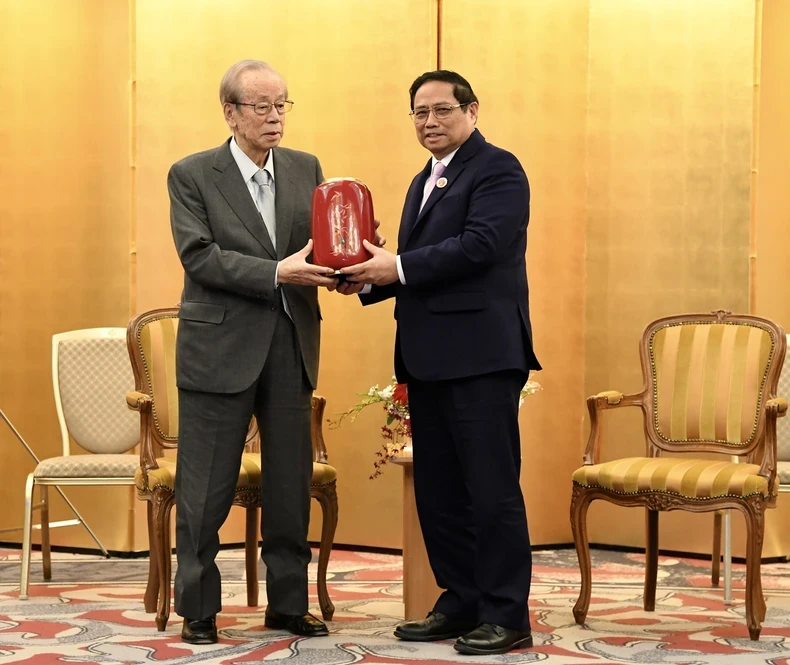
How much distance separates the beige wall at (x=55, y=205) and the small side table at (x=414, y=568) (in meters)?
2.03

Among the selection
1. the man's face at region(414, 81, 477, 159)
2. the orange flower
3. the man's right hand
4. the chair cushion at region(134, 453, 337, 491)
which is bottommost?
the chair cushion at region(134, 453, 337, 491)

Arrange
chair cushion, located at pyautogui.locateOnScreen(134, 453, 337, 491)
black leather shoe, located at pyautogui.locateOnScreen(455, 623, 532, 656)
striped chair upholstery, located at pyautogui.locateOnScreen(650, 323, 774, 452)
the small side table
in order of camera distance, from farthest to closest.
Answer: striped chair upholstery, located at pyautogui.locateOnScreen(650, 323, 774, 452), the small side table, chair cushion, located at pyautogui.locateOnScreen(134, 453, 337, 491), black leather shoe, located at pyautogui.locateOnScreen(455, 623, 532, 656)

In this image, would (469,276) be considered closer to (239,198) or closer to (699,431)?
(239,198)

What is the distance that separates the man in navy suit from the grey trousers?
36 centimetres

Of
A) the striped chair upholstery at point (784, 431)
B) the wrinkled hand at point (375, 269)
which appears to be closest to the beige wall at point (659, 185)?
the striped chair upholstery at point (784, 431)

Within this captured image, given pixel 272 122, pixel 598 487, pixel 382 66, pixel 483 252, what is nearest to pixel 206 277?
pixel 272 122

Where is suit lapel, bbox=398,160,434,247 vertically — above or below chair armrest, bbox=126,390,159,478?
above

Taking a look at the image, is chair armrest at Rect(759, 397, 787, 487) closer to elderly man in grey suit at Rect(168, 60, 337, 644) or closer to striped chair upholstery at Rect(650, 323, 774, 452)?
striped chair upholstery at Rect(650, 323, 774, 452)

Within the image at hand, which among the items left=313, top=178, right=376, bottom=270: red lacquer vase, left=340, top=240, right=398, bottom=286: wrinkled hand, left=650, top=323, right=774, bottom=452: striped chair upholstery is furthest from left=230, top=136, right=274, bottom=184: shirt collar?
left=650, top=323, right=774, bottom=452: striped chair upholstery

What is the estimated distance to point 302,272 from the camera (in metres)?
3.72

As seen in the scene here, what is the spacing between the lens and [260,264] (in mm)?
3748

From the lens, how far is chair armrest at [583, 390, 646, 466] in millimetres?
4492

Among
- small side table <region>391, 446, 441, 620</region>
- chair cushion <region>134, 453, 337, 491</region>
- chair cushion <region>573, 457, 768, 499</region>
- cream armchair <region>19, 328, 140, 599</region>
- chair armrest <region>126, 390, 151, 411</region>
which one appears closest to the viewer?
chair cushion <region>573, 457, 768, 499</region>

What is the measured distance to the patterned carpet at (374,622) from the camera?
12.0 feet
